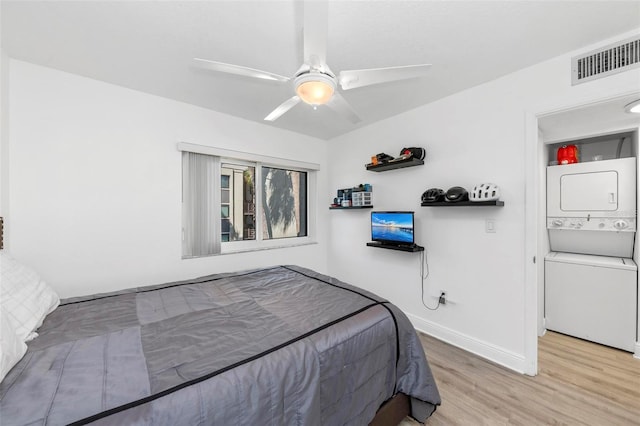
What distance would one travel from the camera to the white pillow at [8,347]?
879 millimetres

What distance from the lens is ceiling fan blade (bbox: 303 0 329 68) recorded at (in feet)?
3.36

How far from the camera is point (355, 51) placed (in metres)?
1.80

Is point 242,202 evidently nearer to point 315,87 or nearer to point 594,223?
point 315,87

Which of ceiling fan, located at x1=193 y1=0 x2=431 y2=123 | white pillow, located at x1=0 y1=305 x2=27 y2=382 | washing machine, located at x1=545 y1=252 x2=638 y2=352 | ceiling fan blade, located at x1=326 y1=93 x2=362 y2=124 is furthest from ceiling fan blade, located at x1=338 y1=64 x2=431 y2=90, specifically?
washing machine, located at x1=545 y1=252 x2=638 y2=352

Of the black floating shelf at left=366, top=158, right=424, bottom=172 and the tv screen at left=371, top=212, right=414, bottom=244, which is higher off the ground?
the black floating shelf at left=366, top=158, right=424, bottom=172

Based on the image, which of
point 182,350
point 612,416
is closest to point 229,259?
point 182,350

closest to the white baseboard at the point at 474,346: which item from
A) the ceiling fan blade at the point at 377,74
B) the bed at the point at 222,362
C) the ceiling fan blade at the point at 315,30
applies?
the bed at the point at 222,362

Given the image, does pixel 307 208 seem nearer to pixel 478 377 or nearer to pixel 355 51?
pixel 355 51

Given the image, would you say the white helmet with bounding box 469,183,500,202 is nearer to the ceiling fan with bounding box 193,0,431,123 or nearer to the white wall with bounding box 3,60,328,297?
the ceiling fan with bounding box 193,0,431,123

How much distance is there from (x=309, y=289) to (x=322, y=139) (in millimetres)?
2704

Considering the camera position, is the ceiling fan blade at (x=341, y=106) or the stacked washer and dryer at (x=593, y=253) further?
the stacked washer and dryer at (x=593, y=253)

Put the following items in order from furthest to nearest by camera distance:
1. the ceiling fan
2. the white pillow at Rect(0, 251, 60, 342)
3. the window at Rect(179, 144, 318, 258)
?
the window at Rect(179, 144, 318, 258)
the ceiling fan
the white pillow at Rect(0, 251, 60, 342)

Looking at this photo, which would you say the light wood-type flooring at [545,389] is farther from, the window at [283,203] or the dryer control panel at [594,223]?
the window at [283,203]

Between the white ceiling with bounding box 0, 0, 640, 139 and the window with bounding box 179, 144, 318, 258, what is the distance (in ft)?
3.07
